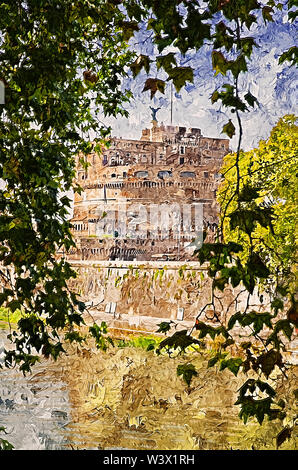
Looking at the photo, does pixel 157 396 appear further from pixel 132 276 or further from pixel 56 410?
pixel 132 276

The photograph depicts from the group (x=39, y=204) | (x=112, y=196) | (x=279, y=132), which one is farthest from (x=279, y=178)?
(x=39, y=204)

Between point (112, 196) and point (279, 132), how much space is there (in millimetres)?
2351

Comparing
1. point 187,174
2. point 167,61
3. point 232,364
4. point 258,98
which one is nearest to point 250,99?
point 167,61

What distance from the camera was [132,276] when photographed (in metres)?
6.75

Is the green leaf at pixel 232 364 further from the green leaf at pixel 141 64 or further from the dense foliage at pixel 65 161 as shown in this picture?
the green leaf at pixel 141 64

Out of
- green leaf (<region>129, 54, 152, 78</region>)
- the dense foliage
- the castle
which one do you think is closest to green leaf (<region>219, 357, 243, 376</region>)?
the dense foliage

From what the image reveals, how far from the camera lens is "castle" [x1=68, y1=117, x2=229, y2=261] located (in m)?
6.41

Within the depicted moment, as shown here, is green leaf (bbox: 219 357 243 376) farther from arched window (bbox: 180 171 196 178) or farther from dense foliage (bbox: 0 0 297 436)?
arched window (bbox: 180 171 196 178)

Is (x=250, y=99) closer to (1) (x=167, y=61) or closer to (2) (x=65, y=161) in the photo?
(1) (x=167, y=61)

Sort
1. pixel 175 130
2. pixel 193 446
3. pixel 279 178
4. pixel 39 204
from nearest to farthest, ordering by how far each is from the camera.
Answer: pixel 39 204 → pixel 193 446 → pixel 279 178 → pixel 175 130

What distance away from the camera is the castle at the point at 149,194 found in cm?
641

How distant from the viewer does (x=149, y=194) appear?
6.77 meters

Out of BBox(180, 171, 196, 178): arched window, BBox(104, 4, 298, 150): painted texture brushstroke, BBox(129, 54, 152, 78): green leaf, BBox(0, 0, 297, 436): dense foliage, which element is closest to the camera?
BBox(0, 0, 297, 436): dense foliage

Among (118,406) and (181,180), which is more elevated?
(181,180)
